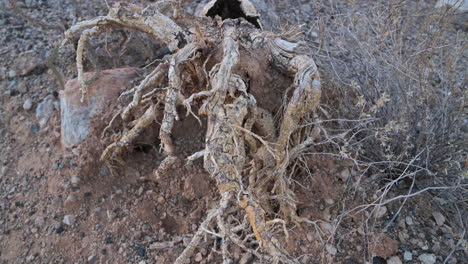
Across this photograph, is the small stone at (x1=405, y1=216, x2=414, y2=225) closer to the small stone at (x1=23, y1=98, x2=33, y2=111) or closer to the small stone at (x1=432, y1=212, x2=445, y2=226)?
the small stone at (x1=432, y1=212, x2=445, y2=226)

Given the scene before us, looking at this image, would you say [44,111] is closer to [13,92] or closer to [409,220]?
[13,92]

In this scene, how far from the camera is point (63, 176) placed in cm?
217

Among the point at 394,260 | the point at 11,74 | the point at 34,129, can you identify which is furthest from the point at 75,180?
the point at 394,260

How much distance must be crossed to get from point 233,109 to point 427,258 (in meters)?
1.04

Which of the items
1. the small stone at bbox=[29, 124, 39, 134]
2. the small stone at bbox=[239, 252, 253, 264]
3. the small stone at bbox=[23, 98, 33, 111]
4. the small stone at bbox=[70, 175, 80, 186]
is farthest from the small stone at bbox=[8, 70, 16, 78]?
the small stone at bbox=[239, 252, 253, 264]

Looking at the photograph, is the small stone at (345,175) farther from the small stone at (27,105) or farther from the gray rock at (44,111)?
the small stone at (27,105)

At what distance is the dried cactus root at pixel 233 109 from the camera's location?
1418 mm

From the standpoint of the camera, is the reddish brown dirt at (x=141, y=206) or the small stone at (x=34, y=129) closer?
the reddish brown dirt at (x=141, y=206)

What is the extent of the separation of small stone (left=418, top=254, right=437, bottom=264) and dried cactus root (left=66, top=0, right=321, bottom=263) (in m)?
0.57

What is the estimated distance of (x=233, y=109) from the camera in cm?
151

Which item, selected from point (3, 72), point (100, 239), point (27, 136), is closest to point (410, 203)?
point (100, 239)

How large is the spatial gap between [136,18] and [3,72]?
123 cm

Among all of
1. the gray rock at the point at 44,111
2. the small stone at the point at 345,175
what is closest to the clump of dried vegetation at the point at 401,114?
the small stone at the point at 345,175

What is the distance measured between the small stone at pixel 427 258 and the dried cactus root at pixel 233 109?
57cm
